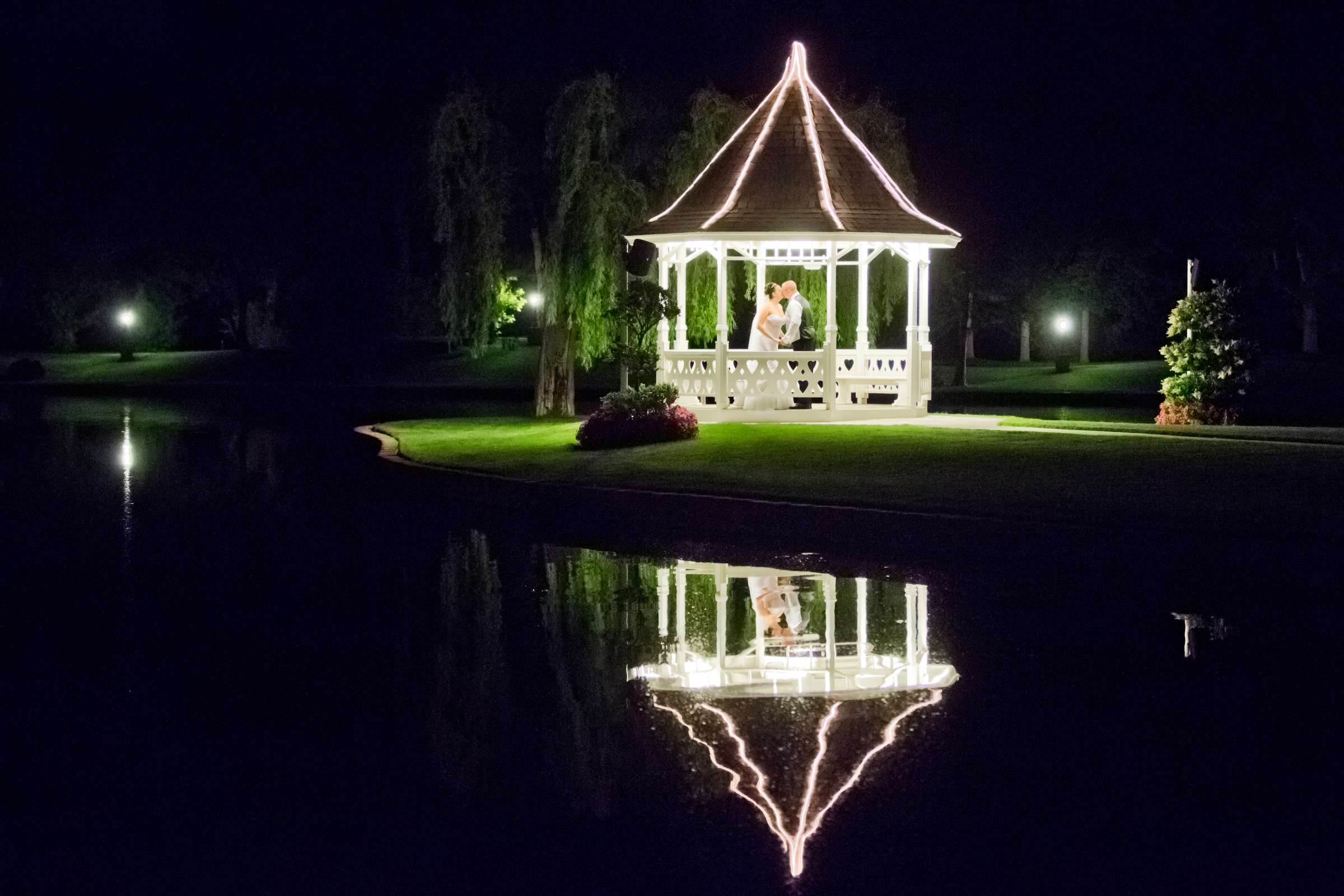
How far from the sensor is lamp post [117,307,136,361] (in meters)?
80.6

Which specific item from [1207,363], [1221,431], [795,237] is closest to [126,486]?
[795,237]

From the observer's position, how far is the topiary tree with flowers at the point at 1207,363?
106 ft

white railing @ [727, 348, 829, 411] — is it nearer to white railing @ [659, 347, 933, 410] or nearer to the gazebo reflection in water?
white railing @ [659, 347, 933, 410]

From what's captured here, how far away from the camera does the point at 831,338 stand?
31422 millimetres

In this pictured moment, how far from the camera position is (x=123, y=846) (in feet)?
24.5

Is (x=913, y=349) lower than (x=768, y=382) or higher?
higher

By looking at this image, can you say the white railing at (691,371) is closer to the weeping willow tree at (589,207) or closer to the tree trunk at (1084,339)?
the weeping willow tree at (589,207)

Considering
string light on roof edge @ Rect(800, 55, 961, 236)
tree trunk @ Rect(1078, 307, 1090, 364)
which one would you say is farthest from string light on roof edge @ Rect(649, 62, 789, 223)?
tree trunk @ Rect(1078, 307, 1090, 364)

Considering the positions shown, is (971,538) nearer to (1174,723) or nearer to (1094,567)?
(1094,567)

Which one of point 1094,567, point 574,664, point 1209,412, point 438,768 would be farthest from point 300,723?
point 1209,412

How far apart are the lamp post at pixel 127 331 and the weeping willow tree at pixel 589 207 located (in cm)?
4806

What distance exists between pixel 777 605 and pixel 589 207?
2271 cm

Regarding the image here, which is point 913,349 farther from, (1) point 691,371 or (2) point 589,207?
(2) point 589,207

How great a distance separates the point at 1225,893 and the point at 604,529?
512 inches
